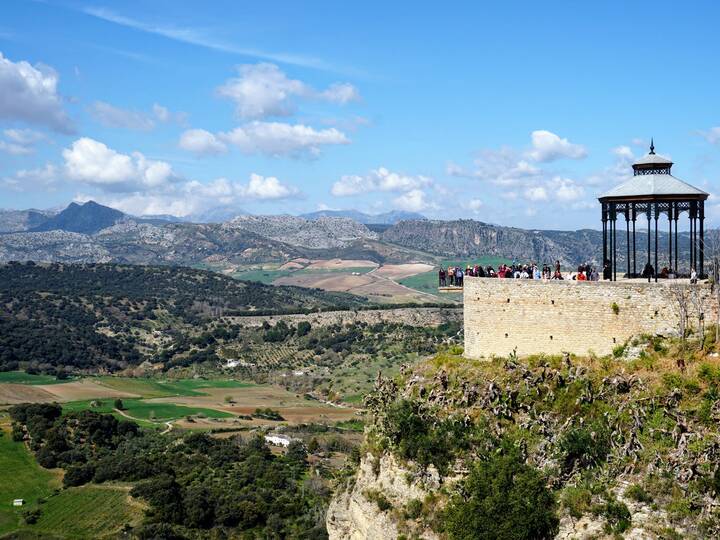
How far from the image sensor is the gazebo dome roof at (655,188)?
2545cm

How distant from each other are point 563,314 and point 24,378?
4167 inches

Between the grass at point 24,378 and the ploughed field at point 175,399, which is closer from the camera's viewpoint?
the ploughed field at point 175,399

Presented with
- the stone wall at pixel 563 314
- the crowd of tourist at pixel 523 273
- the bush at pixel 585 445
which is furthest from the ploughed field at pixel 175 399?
the bush at pixel 585 445

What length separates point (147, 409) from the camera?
9506 cm

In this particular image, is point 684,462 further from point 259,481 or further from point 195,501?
point 259,481

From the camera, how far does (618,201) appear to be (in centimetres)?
2612

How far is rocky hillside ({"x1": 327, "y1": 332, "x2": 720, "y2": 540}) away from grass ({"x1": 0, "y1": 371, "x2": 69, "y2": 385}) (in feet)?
313

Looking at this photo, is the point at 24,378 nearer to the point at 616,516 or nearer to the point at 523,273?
the point at 523,273

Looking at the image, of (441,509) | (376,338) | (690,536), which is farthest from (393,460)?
(376,338)

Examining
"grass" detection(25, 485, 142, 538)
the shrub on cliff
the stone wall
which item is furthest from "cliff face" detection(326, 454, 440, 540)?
"grass" detection(25, 485, 142, 538)

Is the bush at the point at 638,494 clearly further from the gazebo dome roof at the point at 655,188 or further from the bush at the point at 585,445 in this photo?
the gazebo dome roof at the point at 655,188

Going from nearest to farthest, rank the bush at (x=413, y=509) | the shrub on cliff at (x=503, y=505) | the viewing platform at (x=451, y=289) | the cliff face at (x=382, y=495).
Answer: the shrub on cliff at (x=503, y=505)
the bush at (x=413, y=509)
the cliff face at (x=382, y=495)
the viewing platform at (x=451, y=289)

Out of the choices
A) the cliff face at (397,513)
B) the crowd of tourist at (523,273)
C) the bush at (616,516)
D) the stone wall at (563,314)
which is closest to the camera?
the cliff face at (397,513)

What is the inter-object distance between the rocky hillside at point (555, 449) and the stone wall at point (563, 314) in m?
0.57
